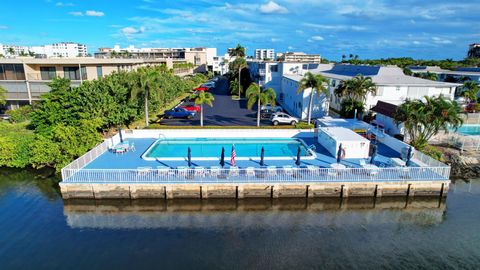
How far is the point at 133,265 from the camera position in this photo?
14.9 metres

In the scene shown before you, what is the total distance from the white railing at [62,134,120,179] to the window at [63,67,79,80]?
2037cm

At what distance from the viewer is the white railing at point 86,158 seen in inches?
846

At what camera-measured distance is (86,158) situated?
77.6 ft

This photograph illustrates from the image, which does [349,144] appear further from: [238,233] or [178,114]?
[178,114]

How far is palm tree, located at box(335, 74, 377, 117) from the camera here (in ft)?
126

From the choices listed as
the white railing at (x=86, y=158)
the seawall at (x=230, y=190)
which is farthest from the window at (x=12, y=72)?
the seawall at (x=230, y=190)

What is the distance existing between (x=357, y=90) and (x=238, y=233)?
2827 centimetres

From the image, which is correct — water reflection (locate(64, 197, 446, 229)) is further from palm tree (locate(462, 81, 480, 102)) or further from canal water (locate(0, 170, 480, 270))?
palm tree (locate(462, 81, 480, 102))

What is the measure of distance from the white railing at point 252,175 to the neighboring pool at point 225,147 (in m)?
3.86

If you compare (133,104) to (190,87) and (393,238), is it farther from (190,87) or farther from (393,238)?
(190,87)

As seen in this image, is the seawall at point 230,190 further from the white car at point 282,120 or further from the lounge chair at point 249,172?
the white car at point 282,120

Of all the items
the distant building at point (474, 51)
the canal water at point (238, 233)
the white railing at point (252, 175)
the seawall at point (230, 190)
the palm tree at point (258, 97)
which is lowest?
the canal water at point (238, 233)

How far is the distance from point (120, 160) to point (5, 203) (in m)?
8.12

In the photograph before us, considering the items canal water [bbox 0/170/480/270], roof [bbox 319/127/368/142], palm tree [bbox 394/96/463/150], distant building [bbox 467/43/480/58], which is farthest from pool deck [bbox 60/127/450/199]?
distant building [bbox 467/43/480/58]
